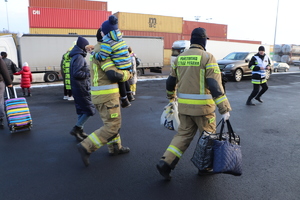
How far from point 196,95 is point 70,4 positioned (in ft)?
111

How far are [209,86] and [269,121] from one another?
159 inches

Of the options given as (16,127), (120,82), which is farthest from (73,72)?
(16,127)

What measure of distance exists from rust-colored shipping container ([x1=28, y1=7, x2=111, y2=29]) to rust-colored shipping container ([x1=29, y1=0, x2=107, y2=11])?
8.72 ft

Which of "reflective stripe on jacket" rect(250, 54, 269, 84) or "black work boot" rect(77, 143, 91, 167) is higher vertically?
"reflective stripe on jacket" rect(250, 54, 269, 84)

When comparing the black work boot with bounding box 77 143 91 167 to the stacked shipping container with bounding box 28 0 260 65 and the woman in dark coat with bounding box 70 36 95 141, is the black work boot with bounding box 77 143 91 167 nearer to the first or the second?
the woman in dark coat with bounding box 70 36 95 141

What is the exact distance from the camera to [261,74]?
796 cm

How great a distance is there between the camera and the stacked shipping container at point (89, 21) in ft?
96.7

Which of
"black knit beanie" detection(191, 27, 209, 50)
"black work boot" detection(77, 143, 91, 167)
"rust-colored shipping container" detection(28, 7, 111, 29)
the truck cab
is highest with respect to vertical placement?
"rust-colored shipping container" detection(28, 7, 111, 29)

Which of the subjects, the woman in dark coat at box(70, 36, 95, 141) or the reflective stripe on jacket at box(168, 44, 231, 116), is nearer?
the reflective stripe on jacket at box(168, 44, 231, 116)

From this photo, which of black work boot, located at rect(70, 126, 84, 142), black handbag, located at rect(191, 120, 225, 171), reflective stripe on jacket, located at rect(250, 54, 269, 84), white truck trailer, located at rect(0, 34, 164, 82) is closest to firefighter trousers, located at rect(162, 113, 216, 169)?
black handbag, located at rect(191, 120, 225, 171)

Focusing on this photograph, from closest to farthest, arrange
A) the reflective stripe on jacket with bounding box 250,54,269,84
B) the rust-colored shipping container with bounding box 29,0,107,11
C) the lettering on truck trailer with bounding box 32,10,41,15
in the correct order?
the reflective stripe on jacket with bounding box 250,54,269,84, the lettering on truck trailer with bounding box 32,10,41,15, the rust-colored shipping container with bounding box 29,0,107,11

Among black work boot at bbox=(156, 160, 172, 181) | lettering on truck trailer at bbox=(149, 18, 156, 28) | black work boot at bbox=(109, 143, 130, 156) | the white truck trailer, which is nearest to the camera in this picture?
black work boot at bbox=(156, 160, 172, 181)

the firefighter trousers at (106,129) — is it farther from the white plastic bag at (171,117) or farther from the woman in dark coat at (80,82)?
the woman in dark coat at (80,82)

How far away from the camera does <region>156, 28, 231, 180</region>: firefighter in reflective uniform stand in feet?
9.73
